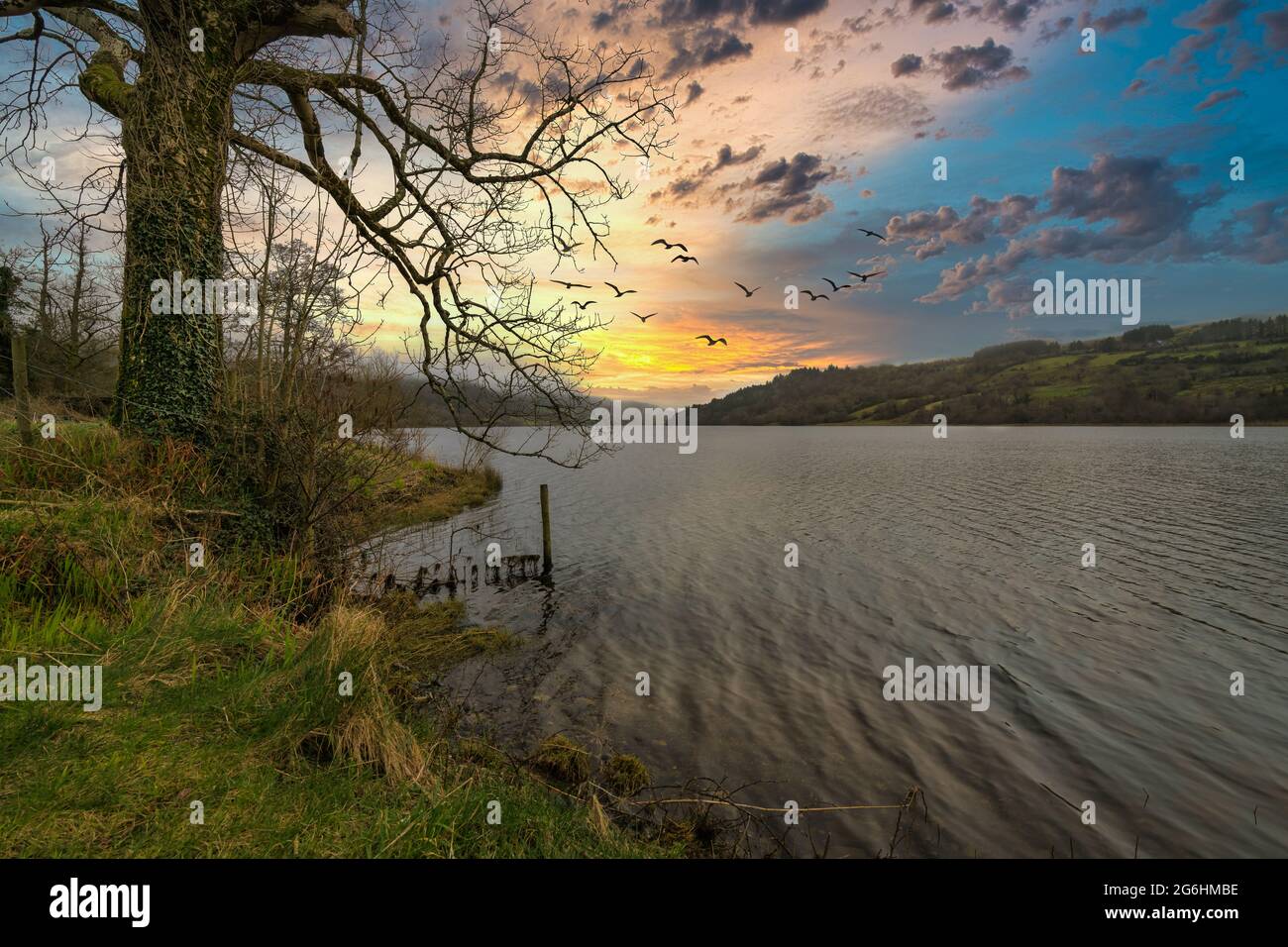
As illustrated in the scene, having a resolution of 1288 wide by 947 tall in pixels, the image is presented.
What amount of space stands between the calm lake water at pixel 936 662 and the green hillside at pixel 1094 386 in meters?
110

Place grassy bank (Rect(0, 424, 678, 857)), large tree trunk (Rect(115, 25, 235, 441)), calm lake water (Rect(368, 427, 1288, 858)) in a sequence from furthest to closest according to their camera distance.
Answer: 1. large tree trunk (Rect(115, 25, 235, 441))
2. calm lake water (Rect(368, 427, 1288, 858))
3. grassy bank (Rect(0, 424, 678, 857))

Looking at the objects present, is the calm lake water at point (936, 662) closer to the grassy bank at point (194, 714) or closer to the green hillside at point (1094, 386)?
the grassy bank at point (194, 714)

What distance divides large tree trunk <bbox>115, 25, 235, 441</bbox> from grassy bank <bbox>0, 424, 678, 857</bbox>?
757 mm

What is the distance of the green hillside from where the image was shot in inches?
4269

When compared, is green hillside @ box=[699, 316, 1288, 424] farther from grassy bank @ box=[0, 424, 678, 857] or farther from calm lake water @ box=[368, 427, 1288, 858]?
grassy bank @ box=[0, 424, 678, 857]

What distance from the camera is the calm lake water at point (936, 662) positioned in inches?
288

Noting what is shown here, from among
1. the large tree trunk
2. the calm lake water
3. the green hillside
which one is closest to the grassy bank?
the large tree trunk

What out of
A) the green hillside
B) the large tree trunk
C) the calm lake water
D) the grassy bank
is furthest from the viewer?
the green hillside

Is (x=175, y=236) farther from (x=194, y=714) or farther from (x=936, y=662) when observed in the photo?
(x=936, y=662)

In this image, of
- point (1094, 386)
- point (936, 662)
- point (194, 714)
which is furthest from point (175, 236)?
point (1094, 386)

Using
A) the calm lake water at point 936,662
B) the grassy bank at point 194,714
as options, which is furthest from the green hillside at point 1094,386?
the grassy bank at point 194,714

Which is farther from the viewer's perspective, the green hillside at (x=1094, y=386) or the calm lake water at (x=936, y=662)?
the green hillside at (x=1094, y=386)
